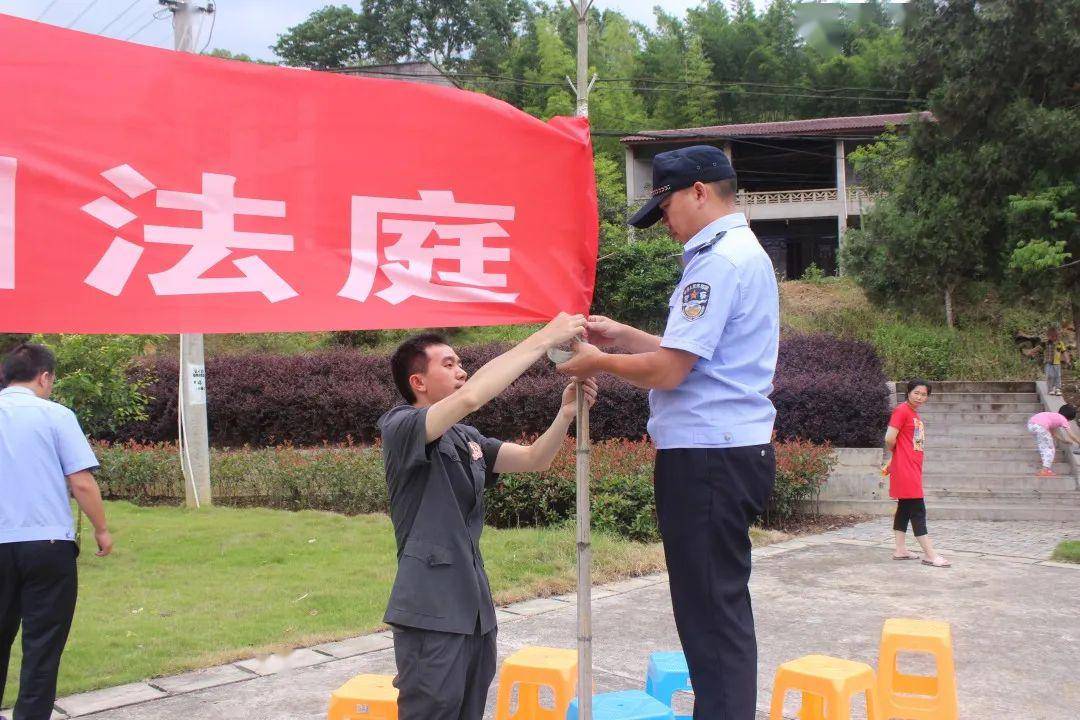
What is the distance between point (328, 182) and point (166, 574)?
565cm

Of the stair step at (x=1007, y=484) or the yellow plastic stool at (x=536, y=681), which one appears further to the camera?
the stair step at (x=1007, y=484)

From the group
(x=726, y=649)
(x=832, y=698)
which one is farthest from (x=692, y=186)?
(x=832, y=698)

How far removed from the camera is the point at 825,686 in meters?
3.82

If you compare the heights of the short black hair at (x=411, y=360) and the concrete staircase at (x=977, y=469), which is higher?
the short black hair at (x=411, y=360)

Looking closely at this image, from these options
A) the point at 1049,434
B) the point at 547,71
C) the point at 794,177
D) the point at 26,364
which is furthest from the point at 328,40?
the point at 26,364

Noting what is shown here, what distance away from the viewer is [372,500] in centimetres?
1071

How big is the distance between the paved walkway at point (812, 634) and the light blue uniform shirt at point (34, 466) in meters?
1.14

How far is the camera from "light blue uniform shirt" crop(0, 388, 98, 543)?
12.7ft

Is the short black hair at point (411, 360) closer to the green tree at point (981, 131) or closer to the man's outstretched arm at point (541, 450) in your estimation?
the man's outstretched arm at point (541, 450)

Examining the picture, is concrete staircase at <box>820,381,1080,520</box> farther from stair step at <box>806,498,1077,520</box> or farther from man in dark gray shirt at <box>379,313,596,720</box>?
man in dark gray shirt at <box>379,313,596,720</box>

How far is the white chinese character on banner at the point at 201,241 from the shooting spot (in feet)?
8.64

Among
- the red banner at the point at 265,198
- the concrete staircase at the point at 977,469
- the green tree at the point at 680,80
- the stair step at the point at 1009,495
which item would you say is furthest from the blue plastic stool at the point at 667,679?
the green tree at the point at 680,80

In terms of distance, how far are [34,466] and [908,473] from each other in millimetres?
6852

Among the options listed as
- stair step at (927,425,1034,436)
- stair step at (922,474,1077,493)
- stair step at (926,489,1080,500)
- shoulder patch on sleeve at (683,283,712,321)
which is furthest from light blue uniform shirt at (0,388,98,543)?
stair step at (927,425,1034,436)
